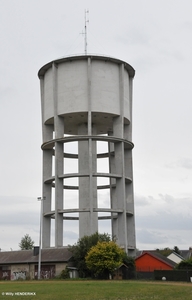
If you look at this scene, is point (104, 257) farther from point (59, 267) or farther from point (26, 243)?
point (26, 243)

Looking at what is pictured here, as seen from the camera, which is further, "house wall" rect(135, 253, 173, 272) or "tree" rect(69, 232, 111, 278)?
"house wall" rect(135, 253, 173, 272)

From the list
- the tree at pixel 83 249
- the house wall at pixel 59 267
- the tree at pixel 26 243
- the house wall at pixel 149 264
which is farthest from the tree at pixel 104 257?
the tree at pixel 26 243

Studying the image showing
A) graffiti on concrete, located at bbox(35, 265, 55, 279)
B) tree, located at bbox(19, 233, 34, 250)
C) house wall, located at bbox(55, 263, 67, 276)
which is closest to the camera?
house wall, located at bbox(55, 263, 67, 276)

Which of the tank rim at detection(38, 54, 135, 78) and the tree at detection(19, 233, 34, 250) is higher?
the tank rim at detection(38, 54, 135, 78)

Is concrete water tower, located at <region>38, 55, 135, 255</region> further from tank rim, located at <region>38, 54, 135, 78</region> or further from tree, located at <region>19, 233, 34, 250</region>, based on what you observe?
tree, located at <region>19, 233, 34, 250</region>

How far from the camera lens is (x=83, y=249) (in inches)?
1786

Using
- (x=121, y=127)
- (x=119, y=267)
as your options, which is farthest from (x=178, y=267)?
(x=121, y=127)

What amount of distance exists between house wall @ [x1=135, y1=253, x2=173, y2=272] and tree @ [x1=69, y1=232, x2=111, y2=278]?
10.7m

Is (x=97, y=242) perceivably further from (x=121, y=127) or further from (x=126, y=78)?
(x=126, y=78)

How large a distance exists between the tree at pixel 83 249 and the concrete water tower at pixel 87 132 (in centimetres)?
106

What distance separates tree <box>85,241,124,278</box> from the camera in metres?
43.1

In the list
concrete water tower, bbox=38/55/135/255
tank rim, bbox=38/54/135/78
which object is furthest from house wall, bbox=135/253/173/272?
tank rim, bbox=38/54/135/78

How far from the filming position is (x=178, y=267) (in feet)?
159

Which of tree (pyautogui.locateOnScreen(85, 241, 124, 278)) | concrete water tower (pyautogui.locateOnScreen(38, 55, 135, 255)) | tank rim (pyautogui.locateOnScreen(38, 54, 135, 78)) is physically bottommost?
tree (pyautogui.locateOnScreen(85, 241, 124, 278))
